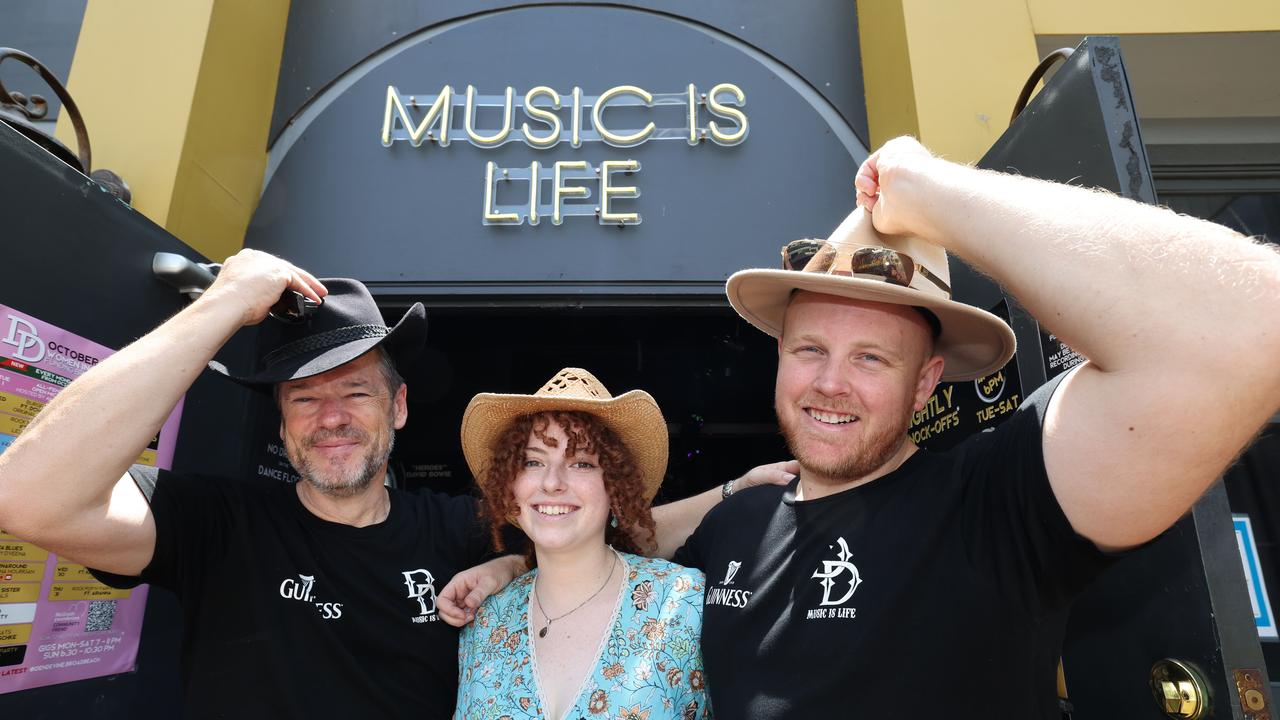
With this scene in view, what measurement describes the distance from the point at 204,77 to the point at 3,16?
107 centimetres

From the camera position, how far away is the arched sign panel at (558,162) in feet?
10.2

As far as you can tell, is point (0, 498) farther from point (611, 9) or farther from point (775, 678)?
point (611, 9)

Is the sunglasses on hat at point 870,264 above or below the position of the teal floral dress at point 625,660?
above

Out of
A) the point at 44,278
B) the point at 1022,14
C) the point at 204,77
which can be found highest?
Result: the point at 1022,14

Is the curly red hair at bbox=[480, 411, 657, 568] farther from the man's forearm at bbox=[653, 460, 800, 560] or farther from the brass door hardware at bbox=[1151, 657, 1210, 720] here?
the brass door hardware at bbox=[1151, 657, 1210, 720]

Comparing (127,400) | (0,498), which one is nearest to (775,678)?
(127,400)

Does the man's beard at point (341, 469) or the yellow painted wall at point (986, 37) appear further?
the yellow painted wall at point (986, 37)

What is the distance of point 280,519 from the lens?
1.98m

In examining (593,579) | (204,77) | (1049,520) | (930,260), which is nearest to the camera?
(1049,520)

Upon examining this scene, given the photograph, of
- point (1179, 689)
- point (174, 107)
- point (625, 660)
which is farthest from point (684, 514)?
point (174, 107)

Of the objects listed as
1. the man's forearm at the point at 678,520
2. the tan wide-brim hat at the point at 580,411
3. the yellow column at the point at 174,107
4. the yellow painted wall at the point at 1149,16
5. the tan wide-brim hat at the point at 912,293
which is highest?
the yellow painted wall at the point at 1149,16

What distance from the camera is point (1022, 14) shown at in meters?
2.91

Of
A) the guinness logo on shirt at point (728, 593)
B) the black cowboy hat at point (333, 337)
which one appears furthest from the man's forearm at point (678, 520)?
the black cowboy hat at point (333, 337)

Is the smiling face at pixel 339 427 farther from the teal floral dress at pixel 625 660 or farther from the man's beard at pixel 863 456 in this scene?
the man's beard at pixel 863 456
